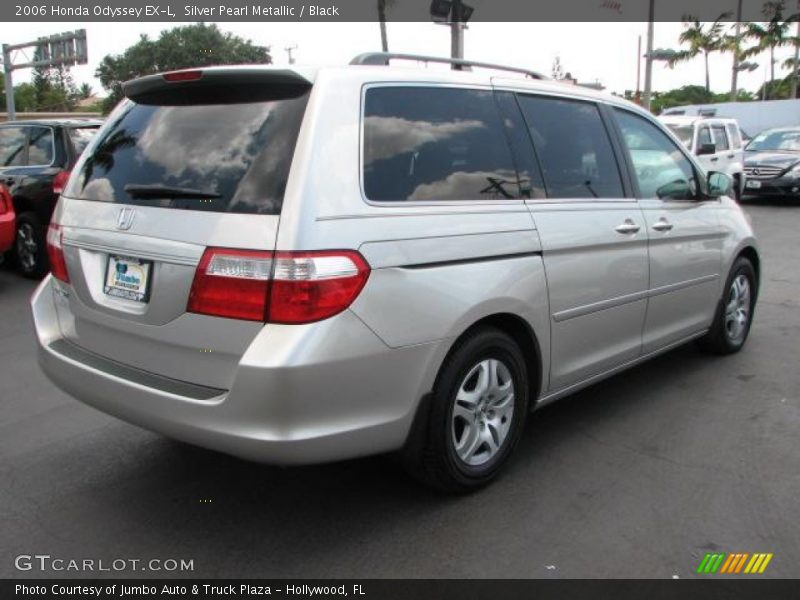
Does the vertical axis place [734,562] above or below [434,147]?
below

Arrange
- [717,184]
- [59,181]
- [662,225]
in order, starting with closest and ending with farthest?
[662,225]
[717,184]
[59,181]

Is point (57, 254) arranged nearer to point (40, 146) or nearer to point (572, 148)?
point (572, 148)

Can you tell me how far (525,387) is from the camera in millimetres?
3461

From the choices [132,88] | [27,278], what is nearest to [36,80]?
[27,278]

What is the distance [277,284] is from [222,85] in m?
0.93

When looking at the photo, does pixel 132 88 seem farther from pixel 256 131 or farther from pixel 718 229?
pixel 718 229

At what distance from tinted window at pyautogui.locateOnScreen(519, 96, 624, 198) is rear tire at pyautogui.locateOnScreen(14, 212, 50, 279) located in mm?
6104

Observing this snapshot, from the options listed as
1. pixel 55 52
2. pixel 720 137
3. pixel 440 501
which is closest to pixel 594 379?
pixel 440 501

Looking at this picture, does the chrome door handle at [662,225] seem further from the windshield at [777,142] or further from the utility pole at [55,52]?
the utility pole at [55,52]

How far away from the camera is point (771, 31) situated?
40.4 m

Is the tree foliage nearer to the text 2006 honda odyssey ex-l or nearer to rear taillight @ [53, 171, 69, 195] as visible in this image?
rear taillight @ [53, 171, 69, 195]

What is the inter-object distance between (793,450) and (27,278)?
7.77 m

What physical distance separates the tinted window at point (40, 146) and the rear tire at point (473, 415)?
6642 mm

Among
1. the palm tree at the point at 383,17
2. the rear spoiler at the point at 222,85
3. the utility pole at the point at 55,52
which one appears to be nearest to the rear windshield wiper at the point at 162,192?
the rear spoiler at the point at 222,85
